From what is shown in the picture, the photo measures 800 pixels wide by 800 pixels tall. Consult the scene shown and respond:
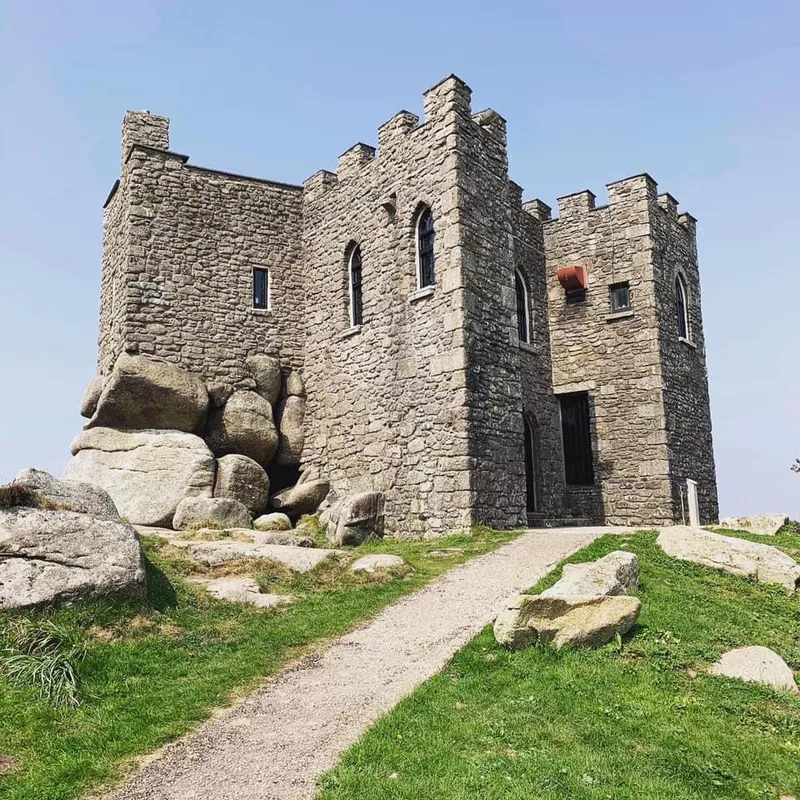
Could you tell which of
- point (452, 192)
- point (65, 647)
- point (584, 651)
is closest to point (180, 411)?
point (452, 192)

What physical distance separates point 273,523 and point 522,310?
9089 millimetres

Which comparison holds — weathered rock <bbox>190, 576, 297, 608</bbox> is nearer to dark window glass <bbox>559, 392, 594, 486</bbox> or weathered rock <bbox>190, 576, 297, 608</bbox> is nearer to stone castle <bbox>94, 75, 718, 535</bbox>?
stone castle <bbox>94, 75, 718, 535</bbox>

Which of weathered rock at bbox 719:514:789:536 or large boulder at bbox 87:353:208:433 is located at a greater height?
large boulder at bbox 87:353:208:433

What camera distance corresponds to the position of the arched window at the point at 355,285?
752 inches

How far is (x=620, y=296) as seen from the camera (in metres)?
20.5

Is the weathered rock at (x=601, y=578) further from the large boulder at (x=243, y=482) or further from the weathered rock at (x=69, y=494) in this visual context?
the large boulder at (x=243, y=482)

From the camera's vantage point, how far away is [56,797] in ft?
17.3

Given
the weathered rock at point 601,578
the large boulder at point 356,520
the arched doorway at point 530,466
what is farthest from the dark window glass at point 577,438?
the weathered rock at point 601,578

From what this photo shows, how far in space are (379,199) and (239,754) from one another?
14576 mm

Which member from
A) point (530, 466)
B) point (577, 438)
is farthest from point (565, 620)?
point (577, 438)

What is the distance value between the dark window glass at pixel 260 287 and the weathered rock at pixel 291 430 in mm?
2704

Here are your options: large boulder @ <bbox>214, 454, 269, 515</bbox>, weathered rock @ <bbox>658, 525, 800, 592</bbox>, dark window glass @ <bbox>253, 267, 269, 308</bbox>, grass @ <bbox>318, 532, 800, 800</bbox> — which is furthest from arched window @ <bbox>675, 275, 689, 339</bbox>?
grass @ <bbox>318, 532, 800, 800</bbox>

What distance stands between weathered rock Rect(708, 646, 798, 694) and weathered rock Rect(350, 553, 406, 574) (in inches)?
207

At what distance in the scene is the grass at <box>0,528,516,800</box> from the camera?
588 centimetres
